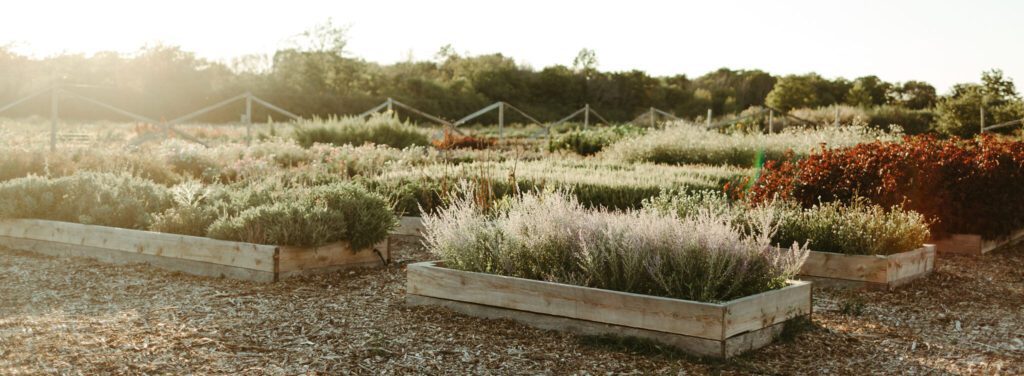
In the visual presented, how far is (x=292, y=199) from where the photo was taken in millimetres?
6855

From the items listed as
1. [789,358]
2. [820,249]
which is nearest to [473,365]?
[789,358]

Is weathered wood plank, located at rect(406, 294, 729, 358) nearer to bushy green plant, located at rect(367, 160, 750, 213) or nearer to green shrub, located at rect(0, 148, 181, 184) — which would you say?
bushy green plant, located at rect(367, 160, 750, 213)

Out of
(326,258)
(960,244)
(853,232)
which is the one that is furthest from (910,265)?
(326,258)

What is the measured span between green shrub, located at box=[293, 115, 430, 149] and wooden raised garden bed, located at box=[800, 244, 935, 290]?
1015 centimetres

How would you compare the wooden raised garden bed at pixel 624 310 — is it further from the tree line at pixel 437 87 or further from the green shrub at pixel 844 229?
the tree line at pixel 437 87

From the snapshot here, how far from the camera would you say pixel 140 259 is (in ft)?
21.6

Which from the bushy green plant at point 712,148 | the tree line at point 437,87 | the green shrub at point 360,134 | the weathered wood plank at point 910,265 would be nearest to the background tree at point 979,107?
the tree line at point 437,87

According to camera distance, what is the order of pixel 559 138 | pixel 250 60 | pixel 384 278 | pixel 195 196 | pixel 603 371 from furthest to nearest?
1. pixel 250 60
2. pixel 559 138
3. pixel 195 196
4. pixel 384 278
5. pixel 603 371

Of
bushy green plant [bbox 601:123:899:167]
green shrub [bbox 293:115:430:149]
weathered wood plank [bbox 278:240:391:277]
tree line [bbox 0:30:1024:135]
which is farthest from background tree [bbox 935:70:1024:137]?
weathered wood plank [bbox 278:240:391:277]

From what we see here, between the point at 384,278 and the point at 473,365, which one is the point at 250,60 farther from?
the point at 473,365

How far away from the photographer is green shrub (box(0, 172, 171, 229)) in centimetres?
705

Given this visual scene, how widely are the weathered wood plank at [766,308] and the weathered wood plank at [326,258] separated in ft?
10.2

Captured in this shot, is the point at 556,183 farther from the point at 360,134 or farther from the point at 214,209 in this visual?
the point at 360,134

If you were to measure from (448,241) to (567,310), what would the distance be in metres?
1.04
